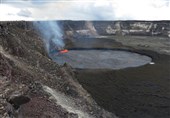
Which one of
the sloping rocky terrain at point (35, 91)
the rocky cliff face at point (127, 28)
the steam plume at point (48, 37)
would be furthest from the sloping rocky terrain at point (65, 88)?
the rocky cliff face at point (127, 28)

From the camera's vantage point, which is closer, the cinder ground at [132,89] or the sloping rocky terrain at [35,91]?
the sloping rocky terrain at [35,91]

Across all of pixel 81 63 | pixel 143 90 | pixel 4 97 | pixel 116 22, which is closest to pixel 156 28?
pixel 116 22

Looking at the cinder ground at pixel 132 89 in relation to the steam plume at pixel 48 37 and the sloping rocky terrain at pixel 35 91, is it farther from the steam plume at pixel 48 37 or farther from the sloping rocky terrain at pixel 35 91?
the steam plume at pixel 48 37

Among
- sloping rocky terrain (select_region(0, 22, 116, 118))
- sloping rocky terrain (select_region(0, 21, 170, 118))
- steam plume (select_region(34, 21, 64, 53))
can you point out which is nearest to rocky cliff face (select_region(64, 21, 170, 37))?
steam plume (select_region(34, 21, 64, 53))

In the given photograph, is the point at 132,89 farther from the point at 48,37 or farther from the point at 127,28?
the point at 127,28

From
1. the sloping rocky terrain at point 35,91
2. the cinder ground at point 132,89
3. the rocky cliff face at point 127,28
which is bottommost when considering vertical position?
the rocky cliff face at point 127,28

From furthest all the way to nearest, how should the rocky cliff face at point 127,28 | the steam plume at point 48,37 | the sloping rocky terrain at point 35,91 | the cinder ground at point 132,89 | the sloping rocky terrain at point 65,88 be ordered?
1. the rocky cliff face at point 127,28
2. the steam plume at point 48,37
3. the cinder ground at point 132,89
4. the sloping rocky terrain at point 65,88
5. the sloping rocky terrain at point 35,91

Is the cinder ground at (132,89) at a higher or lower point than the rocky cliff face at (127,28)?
higher
